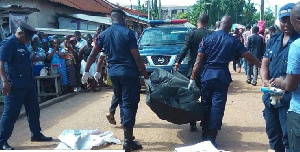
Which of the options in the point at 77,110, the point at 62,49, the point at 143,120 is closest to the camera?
the point at 143,120

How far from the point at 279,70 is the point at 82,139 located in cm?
289

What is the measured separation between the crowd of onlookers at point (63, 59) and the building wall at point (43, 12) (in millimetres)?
5178

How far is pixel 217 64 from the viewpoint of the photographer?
5.32 meters

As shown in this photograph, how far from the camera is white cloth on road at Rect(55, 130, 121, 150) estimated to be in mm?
5238

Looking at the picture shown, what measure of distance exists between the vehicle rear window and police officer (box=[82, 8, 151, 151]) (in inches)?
227

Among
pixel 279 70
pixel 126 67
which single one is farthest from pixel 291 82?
pixel 126 67

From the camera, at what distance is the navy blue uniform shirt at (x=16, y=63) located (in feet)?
17.6

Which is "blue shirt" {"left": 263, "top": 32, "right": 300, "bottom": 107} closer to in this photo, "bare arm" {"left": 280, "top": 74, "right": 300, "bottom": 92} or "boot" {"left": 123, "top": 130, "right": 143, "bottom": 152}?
"bare arm" {"left": 280, "top": 74, "right": 300, "bottom": 92}

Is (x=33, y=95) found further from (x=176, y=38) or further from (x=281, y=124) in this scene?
(x=176, y=38)

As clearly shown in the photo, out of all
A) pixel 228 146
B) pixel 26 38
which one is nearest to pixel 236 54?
pixel 228 146

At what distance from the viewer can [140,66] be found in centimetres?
526

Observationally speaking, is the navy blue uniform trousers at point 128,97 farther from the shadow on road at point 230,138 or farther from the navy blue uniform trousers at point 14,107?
the navy blue uniform trousers at point 14,107

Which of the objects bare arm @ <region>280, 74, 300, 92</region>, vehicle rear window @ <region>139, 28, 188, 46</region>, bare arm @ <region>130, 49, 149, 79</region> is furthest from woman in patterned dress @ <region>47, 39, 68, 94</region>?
bare arm @ <region>280, 74, 300, 92</region>

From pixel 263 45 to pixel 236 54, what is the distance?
666 centimetres
